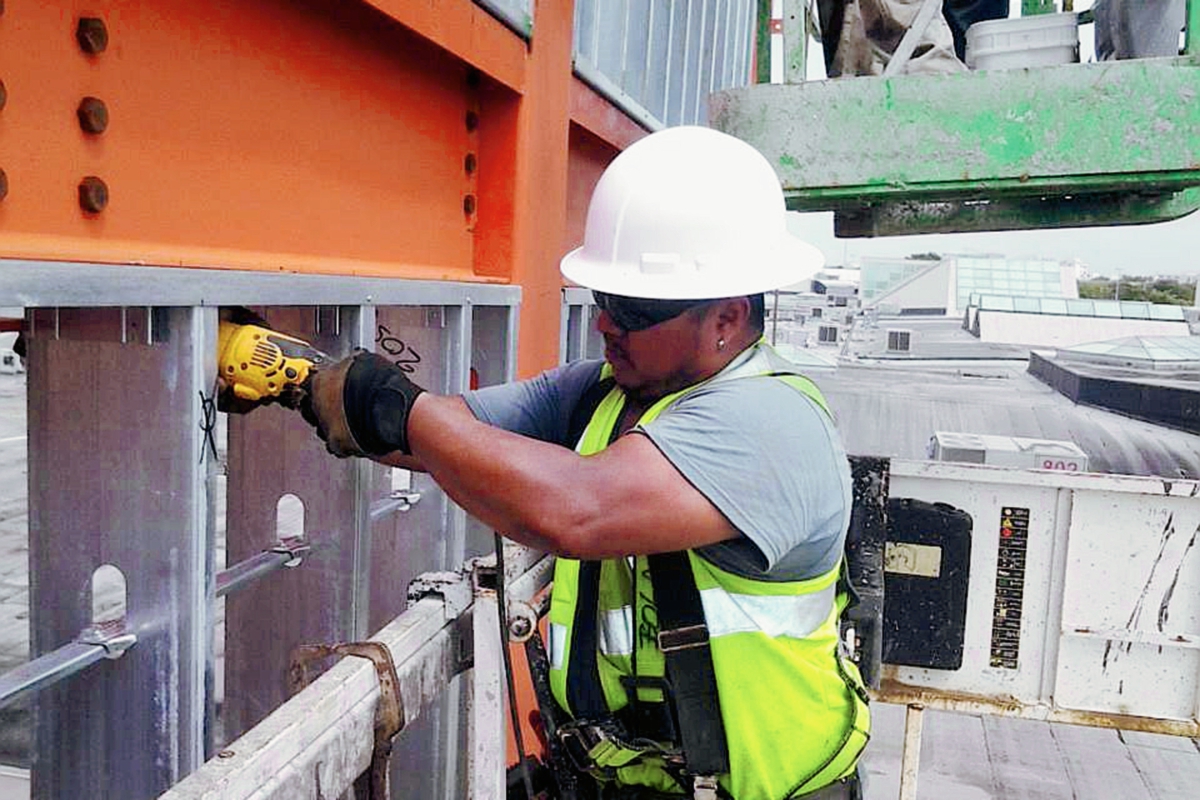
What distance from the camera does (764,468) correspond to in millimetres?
1912

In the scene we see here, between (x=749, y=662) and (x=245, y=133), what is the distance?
151 cm

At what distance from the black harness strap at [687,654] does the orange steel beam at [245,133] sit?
1095 mm

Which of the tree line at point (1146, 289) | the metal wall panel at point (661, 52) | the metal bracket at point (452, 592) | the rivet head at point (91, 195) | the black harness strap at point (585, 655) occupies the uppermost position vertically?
the tree line at point (1146, 289)

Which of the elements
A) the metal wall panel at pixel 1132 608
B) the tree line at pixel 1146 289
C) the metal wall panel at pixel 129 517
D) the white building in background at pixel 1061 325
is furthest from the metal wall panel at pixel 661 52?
the tree line at pixel 1146 289

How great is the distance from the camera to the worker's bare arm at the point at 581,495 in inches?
71.7

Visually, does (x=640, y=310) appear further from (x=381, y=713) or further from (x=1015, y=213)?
(x=1015, y=213)

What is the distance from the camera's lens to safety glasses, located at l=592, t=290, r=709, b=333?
2.12 m

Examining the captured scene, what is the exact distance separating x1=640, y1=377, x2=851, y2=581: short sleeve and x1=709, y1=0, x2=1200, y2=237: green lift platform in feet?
5.83

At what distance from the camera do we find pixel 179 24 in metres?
2.06

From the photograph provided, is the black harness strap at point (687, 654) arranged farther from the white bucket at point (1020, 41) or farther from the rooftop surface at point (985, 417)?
the rooftop surface at point (985, 417)

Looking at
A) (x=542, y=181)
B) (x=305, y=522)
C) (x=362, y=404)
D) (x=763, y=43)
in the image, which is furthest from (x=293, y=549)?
(x=763, y=43)

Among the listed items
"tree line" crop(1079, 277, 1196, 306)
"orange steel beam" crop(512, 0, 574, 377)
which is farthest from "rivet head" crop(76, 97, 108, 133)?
"tree line" crop(1079, 277, 1196, 306)

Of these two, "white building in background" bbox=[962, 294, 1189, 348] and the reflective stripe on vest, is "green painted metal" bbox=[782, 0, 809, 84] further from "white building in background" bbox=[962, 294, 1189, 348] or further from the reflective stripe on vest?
"white building in background" bbox=[962, 294, 1189, 348]

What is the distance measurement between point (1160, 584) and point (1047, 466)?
1307 mm
